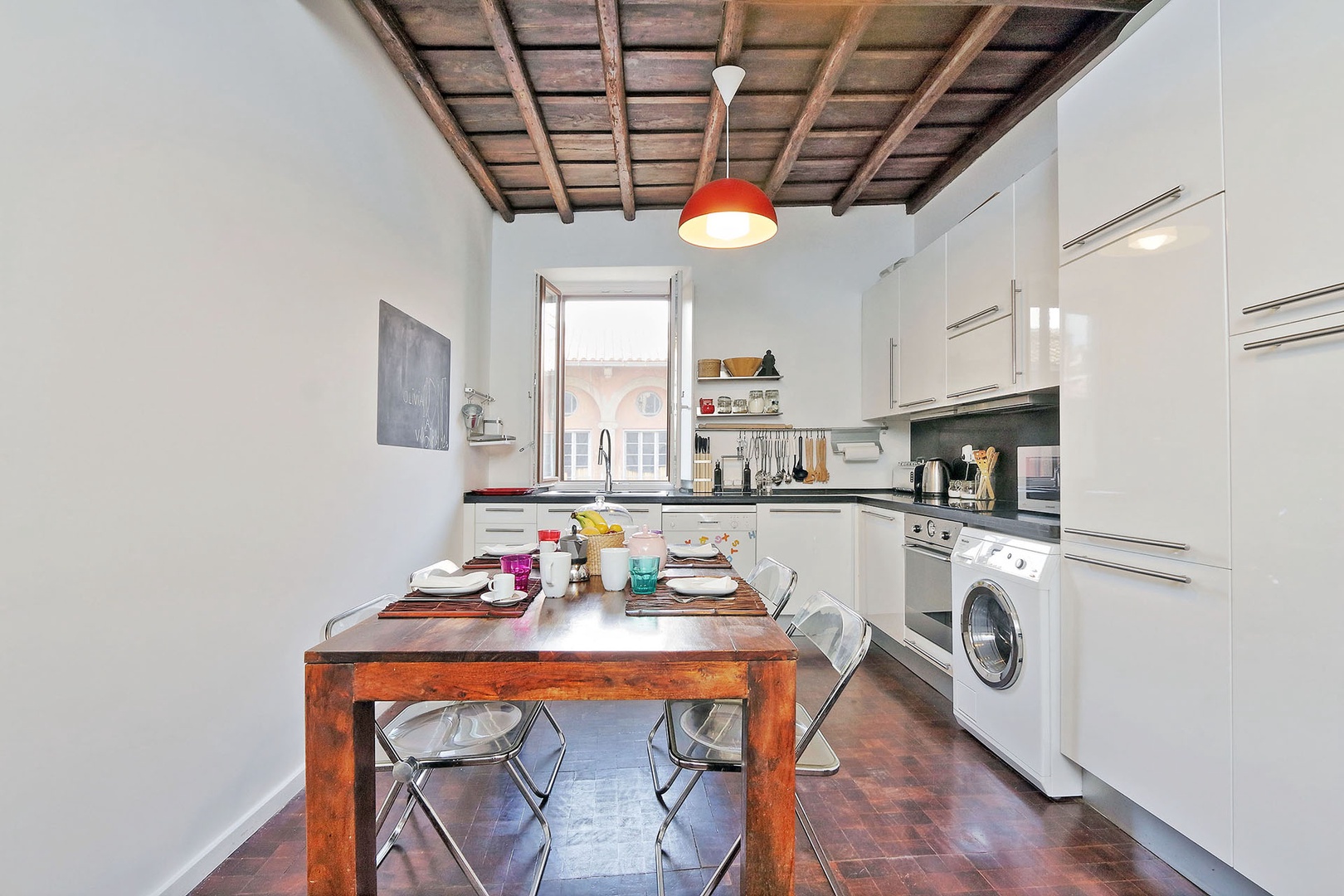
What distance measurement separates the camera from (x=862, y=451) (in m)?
4.80

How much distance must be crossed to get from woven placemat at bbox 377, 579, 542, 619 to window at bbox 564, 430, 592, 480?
333cm

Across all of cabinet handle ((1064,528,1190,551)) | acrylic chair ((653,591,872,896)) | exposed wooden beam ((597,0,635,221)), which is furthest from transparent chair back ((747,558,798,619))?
exposed wooden beam ((597,0,635,221))

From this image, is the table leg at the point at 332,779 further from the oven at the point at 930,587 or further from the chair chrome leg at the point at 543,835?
the oven at the point at 930,587

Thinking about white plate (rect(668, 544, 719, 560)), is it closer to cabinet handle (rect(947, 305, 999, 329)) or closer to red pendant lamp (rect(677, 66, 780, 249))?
red pendant lamp (rect(677, 66, 780, 249))

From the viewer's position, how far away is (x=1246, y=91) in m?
1.61

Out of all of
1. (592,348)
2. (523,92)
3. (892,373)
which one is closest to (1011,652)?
(892,373)

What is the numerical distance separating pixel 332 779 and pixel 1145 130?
2.86m

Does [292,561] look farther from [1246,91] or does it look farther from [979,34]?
[979,34]

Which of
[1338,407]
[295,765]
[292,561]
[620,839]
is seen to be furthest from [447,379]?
[1338,407]

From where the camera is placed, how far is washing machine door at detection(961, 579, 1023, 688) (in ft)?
7.86

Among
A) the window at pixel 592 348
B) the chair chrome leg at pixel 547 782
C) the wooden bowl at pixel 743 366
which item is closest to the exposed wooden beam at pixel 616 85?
the window at pixel 592 348

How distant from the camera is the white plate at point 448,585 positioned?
1.79 meters

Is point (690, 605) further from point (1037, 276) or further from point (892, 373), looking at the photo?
point (892, 373)

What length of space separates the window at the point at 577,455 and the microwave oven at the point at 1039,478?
3118mm
